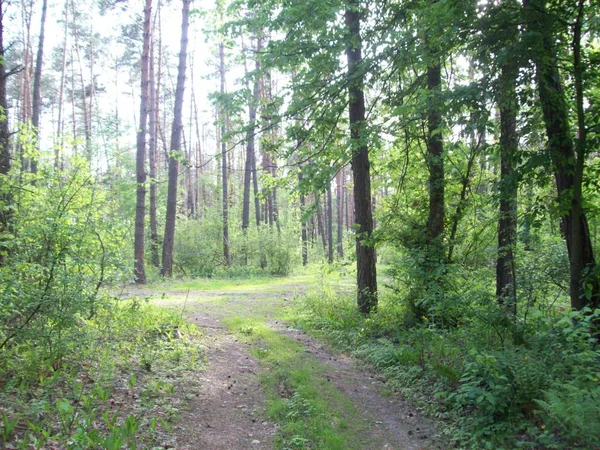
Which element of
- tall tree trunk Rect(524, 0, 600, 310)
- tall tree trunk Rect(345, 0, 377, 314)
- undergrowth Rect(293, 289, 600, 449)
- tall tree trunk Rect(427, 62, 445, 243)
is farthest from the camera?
tall tree trunk Rect(345, 0, 377, 314)

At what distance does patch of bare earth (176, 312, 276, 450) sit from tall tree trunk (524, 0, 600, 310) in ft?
14.3

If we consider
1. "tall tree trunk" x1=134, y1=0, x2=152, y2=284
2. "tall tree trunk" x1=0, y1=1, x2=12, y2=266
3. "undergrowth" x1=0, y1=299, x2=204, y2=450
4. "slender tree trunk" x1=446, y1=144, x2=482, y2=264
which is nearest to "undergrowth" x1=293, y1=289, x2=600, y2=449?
"slender tree trunk" x1=446, y1=144, x2=482, y2=264

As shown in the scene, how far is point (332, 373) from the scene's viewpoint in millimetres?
6715

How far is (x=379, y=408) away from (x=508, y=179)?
3.49m

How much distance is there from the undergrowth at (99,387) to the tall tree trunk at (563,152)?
17.6 ft

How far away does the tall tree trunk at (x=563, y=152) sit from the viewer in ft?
17.3

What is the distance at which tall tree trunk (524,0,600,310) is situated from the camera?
5.29 meters

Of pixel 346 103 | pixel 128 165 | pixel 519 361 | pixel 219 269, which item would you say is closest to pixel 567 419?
pixel 519 361

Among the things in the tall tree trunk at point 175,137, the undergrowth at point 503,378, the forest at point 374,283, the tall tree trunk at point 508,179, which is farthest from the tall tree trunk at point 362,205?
the tall tree trunk at point 175,137

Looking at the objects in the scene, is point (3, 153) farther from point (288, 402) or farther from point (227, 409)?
point (288, 402)

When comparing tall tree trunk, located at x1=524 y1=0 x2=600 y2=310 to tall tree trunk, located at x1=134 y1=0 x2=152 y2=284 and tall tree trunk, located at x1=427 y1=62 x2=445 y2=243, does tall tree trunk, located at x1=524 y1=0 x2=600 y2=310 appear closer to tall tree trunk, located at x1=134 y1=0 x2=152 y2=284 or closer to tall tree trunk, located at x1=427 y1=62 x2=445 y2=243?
tall tree trunk, located at x1=427 y1=62 x2=445 y2=243

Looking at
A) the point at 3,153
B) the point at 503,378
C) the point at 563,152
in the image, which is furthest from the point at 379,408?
the point at 3,153

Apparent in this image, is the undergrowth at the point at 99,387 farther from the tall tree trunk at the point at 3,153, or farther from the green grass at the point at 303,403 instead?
the tall tree trunk at the point at 3,153

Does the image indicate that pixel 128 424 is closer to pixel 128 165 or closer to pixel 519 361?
pixel 519 361
